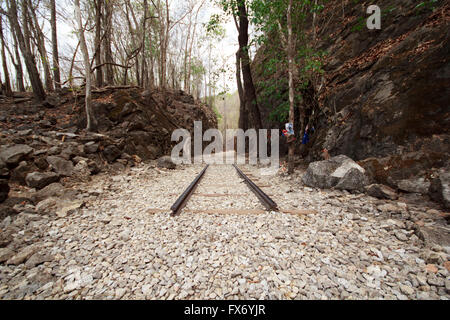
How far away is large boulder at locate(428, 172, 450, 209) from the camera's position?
2.40 m

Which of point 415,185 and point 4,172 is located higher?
point 4,172

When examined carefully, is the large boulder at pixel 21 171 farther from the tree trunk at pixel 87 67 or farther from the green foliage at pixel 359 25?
the green foliage at pixel 359 25

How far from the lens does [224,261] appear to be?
70.2 inches

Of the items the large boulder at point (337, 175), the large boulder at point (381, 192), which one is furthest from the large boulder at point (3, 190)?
the large boulder at point (381, 192)

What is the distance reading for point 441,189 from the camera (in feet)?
8.17

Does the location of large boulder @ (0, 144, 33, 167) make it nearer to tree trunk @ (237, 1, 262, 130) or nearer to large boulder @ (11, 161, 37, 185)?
large boulder @ (11, 161, 37, 185)

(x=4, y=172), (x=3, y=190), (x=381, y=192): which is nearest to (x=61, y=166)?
(x=4, y=172)

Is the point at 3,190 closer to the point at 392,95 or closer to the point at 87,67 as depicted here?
the point at 87,67

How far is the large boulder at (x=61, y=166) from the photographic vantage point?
400cm

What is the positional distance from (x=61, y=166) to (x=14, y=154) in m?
0.76

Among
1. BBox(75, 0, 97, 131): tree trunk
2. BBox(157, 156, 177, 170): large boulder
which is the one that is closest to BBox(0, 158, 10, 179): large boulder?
BBox(75, 0, 97, 131): tree trunk

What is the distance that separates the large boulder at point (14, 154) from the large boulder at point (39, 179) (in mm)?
430

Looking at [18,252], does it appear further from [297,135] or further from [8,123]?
[297,135]

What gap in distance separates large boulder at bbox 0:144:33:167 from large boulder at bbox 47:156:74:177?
1.33ft
